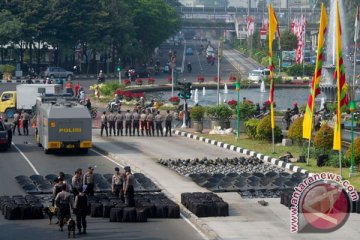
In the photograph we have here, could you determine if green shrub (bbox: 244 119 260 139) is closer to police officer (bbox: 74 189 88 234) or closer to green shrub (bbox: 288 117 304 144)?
green shrub (bbox: 288 117 304 144)

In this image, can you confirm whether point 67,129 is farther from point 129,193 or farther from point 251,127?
point 129,193

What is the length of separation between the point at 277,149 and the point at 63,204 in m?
21.2

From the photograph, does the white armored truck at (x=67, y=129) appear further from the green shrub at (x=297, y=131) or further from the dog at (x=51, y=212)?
the dog at (x=51, y=212)

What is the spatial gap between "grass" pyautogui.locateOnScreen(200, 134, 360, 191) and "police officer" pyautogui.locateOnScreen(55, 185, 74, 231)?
10.5 metres

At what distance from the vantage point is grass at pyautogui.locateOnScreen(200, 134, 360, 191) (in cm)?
3907

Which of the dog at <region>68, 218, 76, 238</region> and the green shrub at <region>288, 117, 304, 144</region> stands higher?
the green shrub at <region>288, 117, 304, 144</region>

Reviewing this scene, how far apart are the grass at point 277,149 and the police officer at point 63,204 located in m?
10.5

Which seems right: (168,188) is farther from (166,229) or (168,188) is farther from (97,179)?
(166,229)

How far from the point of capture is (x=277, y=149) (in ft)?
159

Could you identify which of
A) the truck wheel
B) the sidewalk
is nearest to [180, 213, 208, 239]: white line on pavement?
the sidewalk

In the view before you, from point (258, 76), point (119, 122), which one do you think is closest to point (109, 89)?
point (258, 76)

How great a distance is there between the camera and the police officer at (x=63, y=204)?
2844cm

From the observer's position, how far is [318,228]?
28531 mm

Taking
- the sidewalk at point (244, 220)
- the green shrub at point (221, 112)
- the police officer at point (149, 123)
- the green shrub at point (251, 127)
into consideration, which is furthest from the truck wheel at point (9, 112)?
the sidewalk at point (244, 220)
